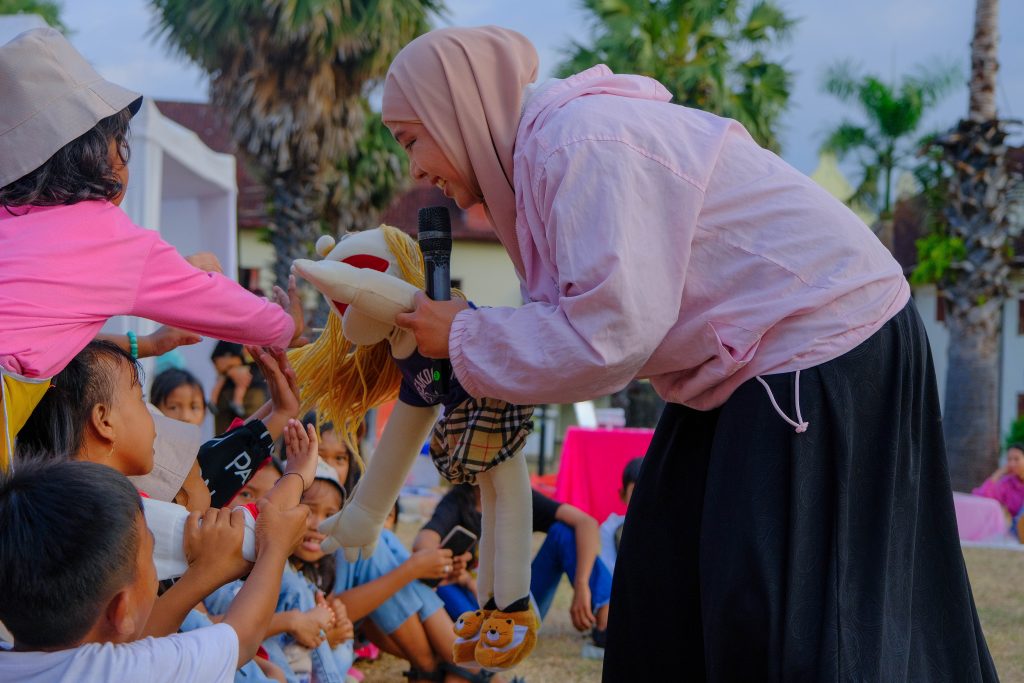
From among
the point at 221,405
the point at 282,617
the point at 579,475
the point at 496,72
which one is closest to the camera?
the point at 496,72

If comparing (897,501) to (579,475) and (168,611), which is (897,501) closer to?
(168,611)

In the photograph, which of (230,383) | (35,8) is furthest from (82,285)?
(35,8)

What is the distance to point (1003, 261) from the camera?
50.0 feet

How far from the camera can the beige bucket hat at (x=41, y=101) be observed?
7.97ft

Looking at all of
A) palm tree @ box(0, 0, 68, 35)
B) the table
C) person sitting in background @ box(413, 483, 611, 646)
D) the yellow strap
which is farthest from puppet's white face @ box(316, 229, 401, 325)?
palm tree @ box(0, 0, 68, 35)

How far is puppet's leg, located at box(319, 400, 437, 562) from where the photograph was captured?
2.75 metres

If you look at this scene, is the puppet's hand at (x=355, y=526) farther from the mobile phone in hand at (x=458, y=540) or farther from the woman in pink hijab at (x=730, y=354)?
the mobile phone in hand at (x=458, y=540)

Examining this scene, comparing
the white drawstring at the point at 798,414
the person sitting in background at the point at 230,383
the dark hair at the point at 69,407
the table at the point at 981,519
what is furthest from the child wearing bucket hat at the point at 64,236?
the table at the point at 981,519

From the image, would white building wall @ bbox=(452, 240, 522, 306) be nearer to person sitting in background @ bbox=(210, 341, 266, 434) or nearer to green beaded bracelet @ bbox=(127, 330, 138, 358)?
person sitting in background @ bbox=(210, 341, 266, 434)

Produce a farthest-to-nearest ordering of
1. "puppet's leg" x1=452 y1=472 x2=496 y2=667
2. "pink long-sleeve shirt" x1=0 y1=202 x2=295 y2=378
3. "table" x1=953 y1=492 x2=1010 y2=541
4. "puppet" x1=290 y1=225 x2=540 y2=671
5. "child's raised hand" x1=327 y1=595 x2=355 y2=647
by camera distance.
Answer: "table" x1=953 y1=492 x2=1010 y2=541 < "child's raised hand" x1=327 y1=595 x2=355 y2=647 < "puppet's leg" x1=452 y1=472 x2=496 y2=667 < "puppet" x1=290 y1=225 x2=540 y2=671 < "pink long-sleeve shirt" x1=0 y1=202 x2=295 y2=378

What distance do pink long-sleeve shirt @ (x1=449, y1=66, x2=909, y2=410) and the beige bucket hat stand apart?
1.04 metres

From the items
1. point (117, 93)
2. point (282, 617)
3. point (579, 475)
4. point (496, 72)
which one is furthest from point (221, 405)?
point (496, 72)

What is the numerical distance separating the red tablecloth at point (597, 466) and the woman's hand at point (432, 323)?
657cm

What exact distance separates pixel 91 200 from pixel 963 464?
14732 mm
